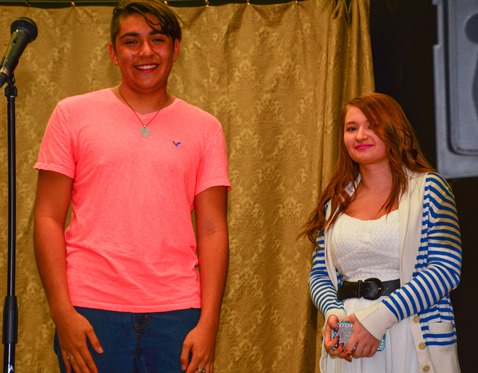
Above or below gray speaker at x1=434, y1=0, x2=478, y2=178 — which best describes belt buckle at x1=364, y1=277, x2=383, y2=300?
below

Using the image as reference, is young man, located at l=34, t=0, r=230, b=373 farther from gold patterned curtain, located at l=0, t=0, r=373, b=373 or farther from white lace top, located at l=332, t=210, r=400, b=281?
gold patterned curtain, located at l=0, t=0, r=373, b=373

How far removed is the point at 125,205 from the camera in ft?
6.05

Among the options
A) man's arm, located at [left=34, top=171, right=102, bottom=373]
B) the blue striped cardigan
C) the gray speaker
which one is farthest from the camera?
the blue striped cardigan

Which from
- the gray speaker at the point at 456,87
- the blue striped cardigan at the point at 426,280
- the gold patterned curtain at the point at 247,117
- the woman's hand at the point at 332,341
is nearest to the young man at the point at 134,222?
the woman's hand at the point at 332,341

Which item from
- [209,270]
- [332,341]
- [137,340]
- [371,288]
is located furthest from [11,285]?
[371,288]

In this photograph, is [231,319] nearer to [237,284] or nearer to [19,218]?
[237,284]

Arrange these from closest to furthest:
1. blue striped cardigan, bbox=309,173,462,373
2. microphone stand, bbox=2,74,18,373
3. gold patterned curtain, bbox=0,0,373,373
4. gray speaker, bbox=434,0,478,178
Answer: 1. gray speaker, bbox=434,0,478,178
2. microphone stand, bbox=2,74,18,373
3. blue striped cardigan, bbox=309,173,462,373
4. gold patterned curtain, bbox=0,0,373,373

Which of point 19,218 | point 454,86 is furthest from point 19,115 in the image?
point 454,86

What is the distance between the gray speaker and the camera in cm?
86

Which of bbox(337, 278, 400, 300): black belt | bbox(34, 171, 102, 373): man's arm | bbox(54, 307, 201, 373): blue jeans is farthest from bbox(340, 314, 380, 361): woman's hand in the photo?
bbox(34, 171, 102, 373): man's arm

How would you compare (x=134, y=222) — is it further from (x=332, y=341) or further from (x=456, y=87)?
(x=456, y=87)

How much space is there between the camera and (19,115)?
3.36 m

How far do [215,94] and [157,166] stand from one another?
5.03 feet

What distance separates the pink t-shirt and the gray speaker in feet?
3.55
